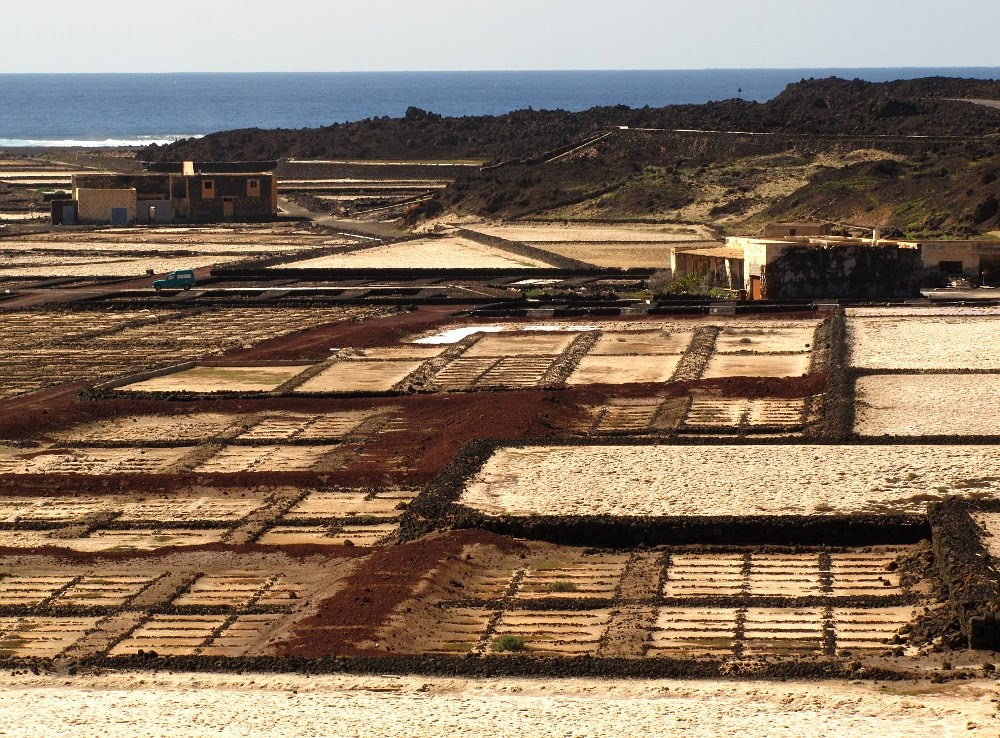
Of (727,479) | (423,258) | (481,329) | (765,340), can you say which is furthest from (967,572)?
(423,258)

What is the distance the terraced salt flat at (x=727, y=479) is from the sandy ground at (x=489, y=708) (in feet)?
17.4

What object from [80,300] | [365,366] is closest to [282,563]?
[365,366]

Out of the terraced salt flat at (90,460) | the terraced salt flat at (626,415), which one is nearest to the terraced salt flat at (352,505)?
the terraced salt flat at (90,460)

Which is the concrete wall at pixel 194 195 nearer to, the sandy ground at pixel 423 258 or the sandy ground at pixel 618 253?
the sandy ground at pixel 423 258

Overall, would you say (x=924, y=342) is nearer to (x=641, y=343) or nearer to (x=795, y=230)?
(x=641, y=343)

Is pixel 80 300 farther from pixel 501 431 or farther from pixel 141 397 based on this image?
pixel 501 431

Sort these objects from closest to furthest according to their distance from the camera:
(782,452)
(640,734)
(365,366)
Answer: (640,734) < (782,452) < (365,366)

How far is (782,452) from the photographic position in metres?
21.4

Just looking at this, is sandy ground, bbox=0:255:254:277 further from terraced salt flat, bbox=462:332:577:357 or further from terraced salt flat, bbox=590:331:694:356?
terraced salt flat, bbox=590:331:694:356

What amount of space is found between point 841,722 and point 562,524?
639 centimetres

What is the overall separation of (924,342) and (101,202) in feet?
166

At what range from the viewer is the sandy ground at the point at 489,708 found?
12570mm

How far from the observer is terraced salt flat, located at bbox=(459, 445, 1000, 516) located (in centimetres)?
1891

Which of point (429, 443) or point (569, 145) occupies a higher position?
point (569, 145)
